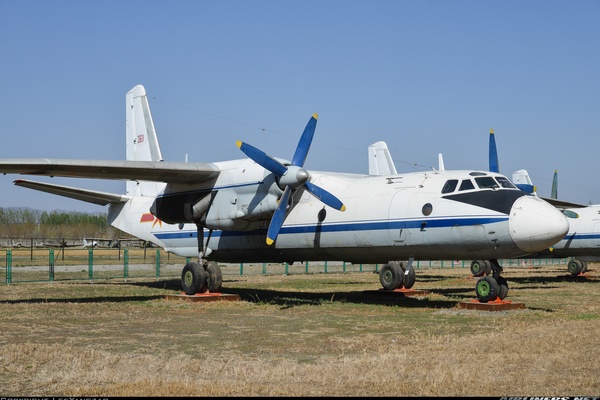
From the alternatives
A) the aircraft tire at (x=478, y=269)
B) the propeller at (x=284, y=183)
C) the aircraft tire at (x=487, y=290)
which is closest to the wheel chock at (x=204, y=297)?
the propeller at (x=284, y=183)

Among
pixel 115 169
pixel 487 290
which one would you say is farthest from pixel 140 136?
pixel 487 290

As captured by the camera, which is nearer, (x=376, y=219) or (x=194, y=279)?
(x=376, y=219)

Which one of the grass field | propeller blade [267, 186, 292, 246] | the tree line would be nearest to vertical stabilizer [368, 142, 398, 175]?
the grass field

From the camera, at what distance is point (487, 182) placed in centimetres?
1959

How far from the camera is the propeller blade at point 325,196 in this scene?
69.8 feet

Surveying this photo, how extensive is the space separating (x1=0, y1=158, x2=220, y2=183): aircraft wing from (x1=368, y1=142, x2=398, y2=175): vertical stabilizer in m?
14.9

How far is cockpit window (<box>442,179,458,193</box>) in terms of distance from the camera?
19734mm

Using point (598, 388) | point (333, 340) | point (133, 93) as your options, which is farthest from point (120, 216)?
point (598, 388)

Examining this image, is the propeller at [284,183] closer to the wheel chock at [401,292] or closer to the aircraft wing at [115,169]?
the aircraft wing at [115,169]

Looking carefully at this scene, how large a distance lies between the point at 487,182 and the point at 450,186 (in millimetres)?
1033

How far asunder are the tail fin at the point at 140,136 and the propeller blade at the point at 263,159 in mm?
7897

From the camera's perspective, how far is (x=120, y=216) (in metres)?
30.3

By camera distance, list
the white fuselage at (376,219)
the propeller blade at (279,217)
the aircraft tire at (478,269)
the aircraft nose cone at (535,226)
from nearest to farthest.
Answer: the aircraft nose cone at (535,226), the white fuselage at (376,219), the propeller blade at (279,217), the aircraft tire at (478,269)

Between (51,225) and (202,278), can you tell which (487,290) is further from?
(51,225)
